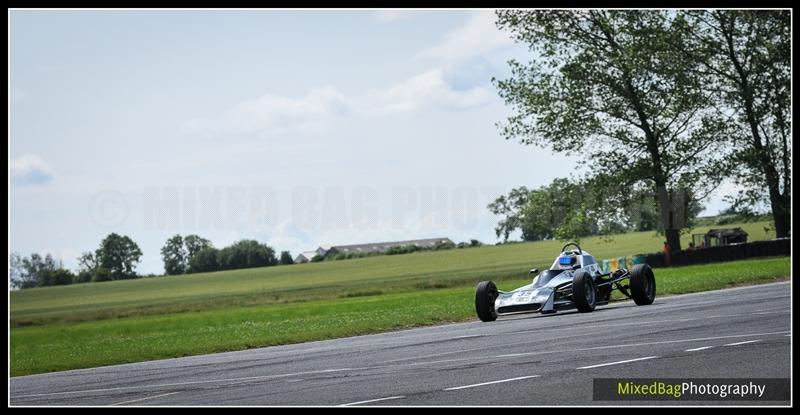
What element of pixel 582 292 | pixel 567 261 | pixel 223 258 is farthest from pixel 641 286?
pixel 223 258

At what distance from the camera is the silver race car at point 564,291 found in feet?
82.5

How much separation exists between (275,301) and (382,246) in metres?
78.0

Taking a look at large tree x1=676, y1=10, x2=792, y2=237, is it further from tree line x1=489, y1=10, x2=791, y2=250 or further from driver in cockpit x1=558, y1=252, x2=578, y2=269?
driver in cockpit x1=558, y1=252, x2=578, y2=269

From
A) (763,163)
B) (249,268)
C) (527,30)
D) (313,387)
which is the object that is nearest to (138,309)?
(527,30)

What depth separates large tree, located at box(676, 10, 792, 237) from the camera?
54.6m

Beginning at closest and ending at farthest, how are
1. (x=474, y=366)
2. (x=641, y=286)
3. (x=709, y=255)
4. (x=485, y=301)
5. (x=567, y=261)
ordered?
(x=474, y=366) < (x=485, y=301) < (x=567, y=261) < (x=641, y=286) < (x=709, y=255)

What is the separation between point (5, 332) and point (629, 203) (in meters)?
46.9

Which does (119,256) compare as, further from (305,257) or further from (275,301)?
(275,301)

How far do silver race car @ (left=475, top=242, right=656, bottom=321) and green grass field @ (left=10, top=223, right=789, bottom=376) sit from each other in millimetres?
3436

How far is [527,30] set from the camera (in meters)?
57.1

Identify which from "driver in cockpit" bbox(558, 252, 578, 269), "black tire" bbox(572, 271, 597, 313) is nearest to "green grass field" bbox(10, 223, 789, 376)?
"driver in cockpit" bbox(558, 252, 578, 269)

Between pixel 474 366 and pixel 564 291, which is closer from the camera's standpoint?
pixel 474 366

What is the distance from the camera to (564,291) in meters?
25.9

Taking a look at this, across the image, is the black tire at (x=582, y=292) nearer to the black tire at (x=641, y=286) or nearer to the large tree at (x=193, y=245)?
the black tire at (x=641, y=286)
